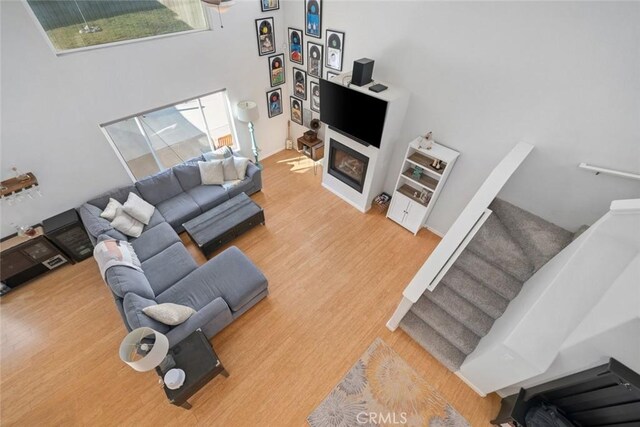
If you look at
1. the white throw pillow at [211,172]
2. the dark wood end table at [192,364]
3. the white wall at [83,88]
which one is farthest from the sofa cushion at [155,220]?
the dark wood end table at [192,364]

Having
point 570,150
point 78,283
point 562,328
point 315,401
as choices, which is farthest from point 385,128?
point 78,283

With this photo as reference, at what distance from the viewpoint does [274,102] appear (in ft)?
19.5

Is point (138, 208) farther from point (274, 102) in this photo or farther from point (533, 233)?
point (533, 233)

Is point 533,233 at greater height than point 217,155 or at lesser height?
greater

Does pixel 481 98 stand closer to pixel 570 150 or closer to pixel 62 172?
pixel 570 150

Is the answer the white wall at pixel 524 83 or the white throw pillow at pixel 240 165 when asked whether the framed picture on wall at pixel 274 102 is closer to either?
the white throw pillow at pixel 240 165

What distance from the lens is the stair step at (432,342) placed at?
3.32 m

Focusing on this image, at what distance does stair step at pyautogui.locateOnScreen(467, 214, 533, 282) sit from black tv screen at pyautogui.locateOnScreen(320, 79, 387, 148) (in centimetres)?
198

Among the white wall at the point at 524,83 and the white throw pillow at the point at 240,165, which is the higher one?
the white wall at the point at 524,83

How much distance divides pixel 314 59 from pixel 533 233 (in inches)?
177

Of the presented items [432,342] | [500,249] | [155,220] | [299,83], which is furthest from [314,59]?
[432,342]

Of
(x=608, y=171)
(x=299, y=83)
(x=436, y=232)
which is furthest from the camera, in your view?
(x=299, y=83)

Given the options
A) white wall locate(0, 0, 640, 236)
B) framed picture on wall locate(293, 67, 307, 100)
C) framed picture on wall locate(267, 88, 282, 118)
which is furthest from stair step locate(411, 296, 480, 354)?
framed picture on wall locate(267, 88, 282, 118)

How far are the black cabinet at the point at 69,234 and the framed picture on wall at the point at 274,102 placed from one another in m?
3.93
